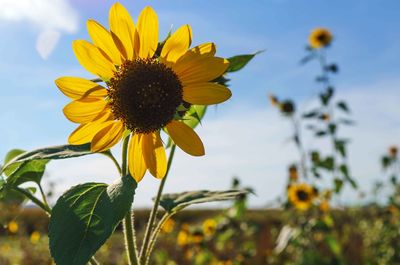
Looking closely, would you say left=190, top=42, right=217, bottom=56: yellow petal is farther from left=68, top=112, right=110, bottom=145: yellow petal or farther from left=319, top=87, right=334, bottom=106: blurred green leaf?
left=319, top=87, right=334, bottom=106: blurred green leaf

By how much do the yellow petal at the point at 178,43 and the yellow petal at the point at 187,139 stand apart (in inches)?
5.3

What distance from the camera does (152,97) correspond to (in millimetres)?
1124

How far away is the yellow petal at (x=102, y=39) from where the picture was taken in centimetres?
104

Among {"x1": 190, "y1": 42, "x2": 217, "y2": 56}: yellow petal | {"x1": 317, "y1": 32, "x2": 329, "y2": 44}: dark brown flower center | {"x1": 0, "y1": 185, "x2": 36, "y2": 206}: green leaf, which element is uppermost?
{"x1": 317, "y1": 32, "x2": 329, "y2": 44}: dark brown flower center

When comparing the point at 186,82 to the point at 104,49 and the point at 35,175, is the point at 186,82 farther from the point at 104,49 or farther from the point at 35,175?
the point at 35,175

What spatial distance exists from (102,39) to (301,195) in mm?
4131

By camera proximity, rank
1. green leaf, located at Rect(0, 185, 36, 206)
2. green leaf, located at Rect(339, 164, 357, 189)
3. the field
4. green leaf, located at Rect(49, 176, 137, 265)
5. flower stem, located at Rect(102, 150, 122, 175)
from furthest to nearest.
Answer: the field → green leaf, located at Rect(339, 164, 357, 189) → green leaf, located at Rect(0, 185, 36, 206) → flower stem, located at Rect(102, 150, 122, 175) → green leaf, located at Rect(49, 176, 137, 265)

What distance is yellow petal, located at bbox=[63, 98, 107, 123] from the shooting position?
105 centimetres

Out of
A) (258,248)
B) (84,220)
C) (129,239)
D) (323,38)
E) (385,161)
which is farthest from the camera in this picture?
(385,161)

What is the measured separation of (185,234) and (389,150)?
319cm

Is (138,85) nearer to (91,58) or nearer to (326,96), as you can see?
(91,58)

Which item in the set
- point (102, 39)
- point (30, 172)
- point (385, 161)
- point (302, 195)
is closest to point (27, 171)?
point (30, 172)

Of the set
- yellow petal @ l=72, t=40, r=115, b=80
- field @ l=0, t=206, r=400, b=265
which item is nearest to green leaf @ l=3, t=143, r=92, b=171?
yellow petal @ l=72, t=40, r=115, b=80

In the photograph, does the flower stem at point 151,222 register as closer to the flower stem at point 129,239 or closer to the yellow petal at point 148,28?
the flower stem at point 129,239
